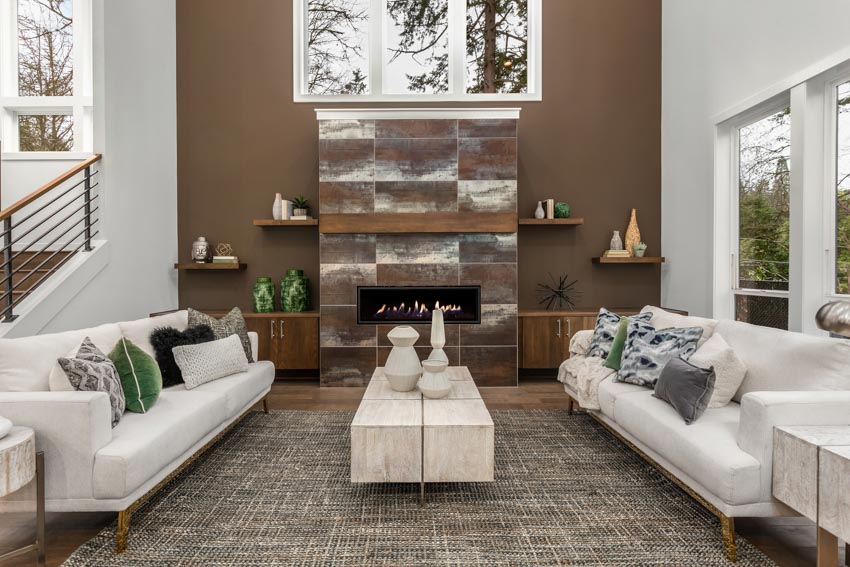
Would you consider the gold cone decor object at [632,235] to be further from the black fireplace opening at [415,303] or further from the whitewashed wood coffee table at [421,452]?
the whitewashed wood coffee table at [421,452]

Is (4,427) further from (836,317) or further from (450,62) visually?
(450,62)

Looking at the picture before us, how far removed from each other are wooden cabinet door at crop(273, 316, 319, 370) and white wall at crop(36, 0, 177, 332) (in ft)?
4.58

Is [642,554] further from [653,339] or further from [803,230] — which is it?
[803,230]

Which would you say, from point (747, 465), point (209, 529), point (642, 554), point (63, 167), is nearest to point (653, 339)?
point (747, 465)

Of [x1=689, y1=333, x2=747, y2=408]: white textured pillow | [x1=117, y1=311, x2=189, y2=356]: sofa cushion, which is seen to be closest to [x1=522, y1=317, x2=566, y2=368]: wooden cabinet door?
[x1=689, y1=333, x2=747, y2=408]: white textured pillow

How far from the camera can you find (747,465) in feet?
6.31

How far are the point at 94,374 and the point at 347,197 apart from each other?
3.03 m

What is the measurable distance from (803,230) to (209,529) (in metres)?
4.12

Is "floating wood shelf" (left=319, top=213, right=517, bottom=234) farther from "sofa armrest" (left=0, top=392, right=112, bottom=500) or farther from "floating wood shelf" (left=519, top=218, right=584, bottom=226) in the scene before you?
"sofa armrest" (left=0, top=392, right=112, bottom=500)

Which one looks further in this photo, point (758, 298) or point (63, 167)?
point (63, 167)

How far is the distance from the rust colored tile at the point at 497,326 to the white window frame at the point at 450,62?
2.41 metres

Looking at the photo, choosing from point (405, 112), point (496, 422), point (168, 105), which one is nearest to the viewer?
point (496, 422)

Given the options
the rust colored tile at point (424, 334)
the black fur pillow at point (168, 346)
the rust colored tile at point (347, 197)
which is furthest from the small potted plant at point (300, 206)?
the black fur pillow at point (168, 346)

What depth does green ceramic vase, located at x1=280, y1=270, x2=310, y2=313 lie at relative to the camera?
5176mm
